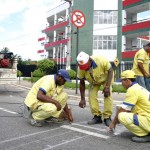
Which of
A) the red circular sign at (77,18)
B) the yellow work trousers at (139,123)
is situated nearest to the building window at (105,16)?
the red circular sign at (77,18)

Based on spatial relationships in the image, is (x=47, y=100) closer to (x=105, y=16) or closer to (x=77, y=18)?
(x=77, y=18)

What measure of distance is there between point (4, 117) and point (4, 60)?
6166mm

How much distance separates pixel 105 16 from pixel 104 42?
11.5 feet

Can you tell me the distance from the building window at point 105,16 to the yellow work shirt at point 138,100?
38.6 m

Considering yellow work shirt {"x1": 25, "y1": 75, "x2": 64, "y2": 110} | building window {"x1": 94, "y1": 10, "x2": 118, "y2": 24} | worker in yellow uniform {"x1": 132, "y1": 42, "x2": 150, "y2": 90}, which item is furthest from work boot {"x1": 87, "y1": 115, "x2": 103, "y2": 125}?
building window {"x1": 94, "y1": 10, "x2": 118, "y2": 24}

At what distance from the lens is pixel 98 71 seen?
6.52m

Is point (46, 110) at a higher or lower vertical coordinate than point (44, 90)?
lower

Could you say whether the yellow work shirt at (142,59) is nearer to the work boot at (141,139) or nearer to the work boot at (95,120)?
the work boot at (95,120)

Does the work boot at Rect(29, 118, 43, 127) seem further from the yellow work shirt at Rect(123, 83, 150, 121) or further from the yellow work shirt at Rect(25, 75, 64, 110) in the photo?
the yellow work shirt at Rect(123, 83, 150, 121)

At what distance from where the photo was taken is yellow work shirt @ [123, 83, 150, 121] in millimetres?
5134

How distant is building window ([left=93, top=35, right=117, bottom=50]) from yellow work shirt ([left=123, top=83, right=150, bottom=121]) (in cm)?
3783

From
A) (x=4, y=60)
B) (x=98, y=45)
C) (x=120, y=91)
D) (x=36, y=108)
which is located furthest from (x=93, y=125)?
(x=98, y=45)

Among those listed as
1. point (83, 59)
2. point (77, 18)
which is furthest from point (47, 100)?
point (77, 18)

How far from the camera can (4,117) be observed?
24.4 feet
